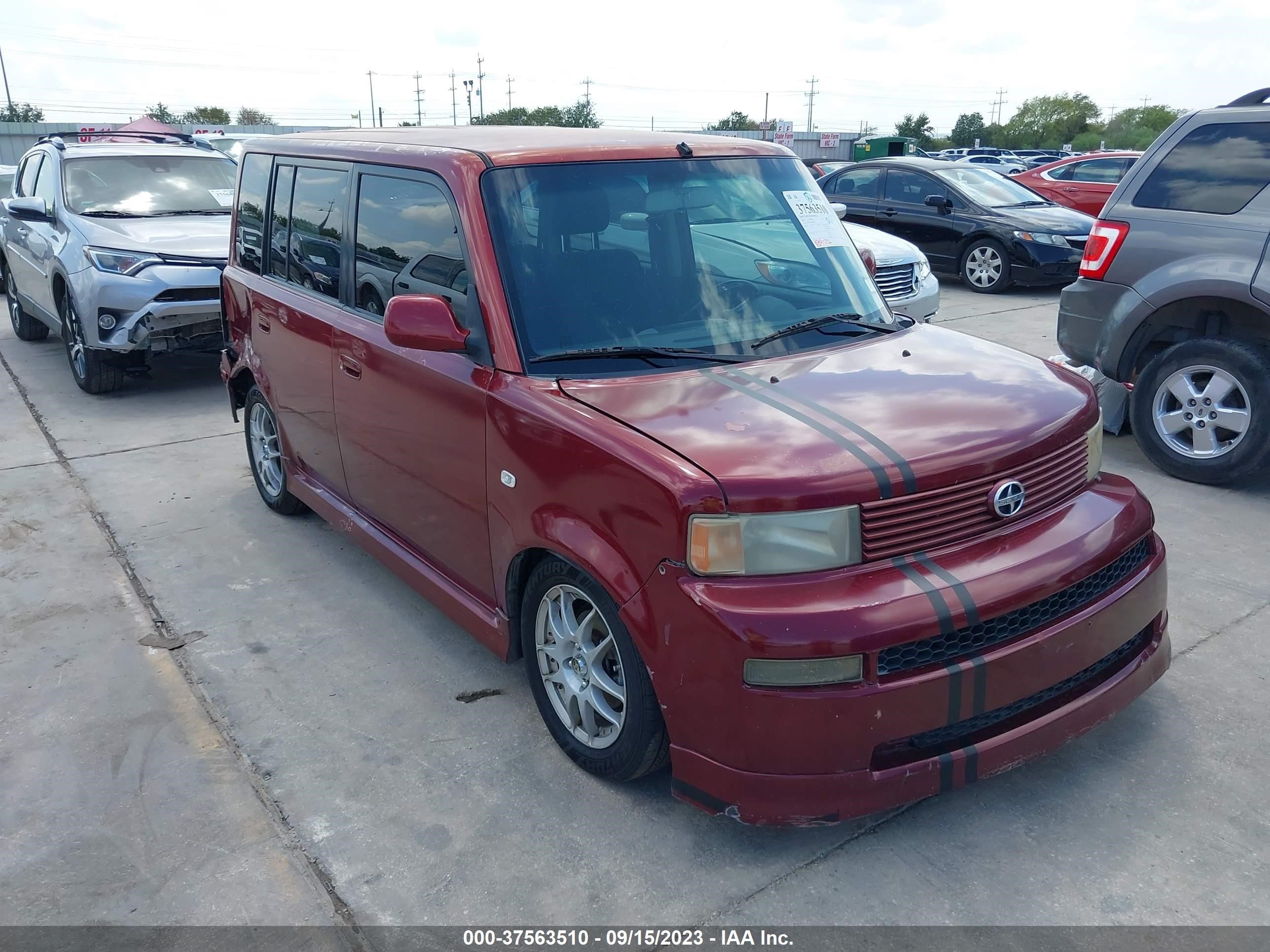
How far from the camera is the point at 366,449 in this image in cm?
403

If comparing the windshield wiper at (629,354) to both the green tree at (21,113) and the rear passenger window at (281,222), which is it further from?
the green tree at (21,113)

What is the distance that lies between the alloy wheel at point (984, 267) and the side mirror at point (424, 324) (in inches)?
404

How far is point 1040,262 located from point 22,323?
11193 mm

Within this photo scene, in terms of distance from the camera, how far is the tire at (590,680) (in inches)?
109

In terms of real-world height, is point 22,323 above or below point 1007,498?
below

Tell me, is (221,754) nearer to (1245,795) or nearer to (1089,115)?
(1245,795)

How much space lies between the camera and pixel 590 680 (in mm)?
3018

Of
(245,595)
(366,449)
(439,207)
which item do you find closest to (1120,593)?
(439,207)

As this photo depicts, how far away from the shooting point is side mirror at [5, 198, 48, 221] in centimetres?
816

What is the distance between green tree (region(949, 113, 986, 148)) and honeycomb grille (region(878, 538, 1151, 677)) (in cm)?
8664

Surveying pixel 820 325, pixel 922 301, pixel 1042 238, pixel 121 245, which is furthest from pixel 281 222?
pixel 1042 238

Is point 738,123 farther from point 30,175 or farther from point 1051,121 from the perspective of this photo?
point 30,175

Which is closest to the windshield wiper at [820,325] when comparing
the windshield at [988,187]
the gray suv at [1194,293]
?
the gray suv at [1194,293]

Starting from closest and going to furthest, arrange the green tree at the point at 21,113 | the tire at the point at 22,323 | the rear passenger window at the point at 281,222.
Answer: the rear passenger window at the point at 281,222
the tire at the point at 22,323
the green tree at the point at 21,113
